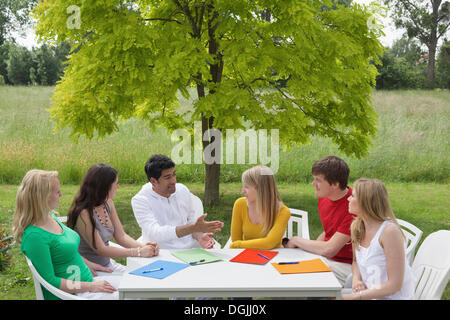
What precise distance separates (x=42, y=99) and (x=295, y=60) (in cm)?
1876

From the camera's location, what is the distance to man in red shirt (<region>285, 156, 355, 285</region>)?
349cm

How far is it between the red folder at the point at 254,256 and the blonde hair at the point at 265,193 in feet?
0.87

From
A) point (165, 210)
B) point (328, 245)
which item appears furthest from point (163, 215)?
point (328, 245)

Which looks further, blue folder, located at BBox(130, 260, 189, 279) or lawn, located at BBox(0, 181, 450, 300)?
lawn, located at BBox(0, 181, 450, 300)

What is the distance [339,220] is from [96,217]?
6.39 feet

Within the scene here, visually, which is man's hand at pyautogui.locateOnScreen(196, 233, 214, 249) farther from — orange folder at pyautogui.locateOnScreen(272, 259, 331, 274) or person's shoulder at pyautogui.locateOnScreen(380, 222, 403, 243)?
person's shoulder at pyautogui.locateOnScreen(380, 222, 403, 243)

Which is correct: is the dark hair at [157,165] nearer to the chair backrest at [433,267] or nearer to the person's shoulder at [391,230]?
the person's shoulder at [391,230]

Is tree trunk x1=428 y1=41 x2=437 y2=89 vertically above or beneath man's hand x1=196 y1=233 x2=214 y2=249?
above

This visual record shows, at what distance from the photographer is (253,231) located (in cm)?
374

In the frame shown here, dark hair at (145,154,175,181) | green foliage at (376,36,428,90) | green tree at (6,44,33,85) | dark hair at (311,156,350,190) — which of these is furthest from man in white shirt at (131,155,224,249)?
green tree at (6,44,33,85)

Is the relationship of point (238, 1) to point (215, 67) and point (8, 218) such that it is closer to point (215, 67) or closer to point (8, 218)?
point (215, 67)

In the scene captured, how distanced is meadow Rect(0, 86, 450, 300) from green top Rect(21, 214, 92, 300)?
7.79ft
